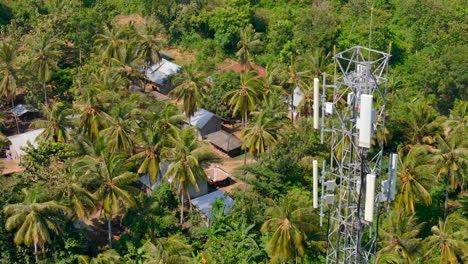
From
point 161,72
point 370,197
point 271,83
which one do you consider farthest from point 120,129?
point 370,197

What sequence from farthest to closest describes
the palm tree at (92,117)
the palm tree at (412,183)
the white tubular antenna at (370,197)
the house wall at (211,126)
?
the house wall at (211,126) < the palm tree at (92,117) < the palm tree at (412,183) < the white tubular antenna at (370,197)

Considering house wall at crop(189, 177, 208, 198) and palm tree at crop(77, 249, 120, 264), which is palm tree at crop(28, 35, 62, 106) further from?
palm tree at crop(77, 249, 120, 264)

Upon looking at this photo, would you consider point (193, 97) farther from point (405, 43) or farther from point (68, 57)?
point (405, 43)

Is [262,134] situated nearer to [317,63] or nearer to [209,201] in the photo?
[209,201]

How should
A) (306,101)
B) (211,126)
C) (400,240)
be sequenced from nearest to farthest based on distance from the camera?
(400,240), (306,101), (211,126)

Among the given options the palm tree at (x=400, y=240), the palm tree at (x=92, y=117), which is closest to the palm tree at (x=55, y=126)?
the palm tree at (x=92, y=117)

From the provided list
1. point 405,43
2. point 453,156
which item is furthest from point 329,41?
point 453,156

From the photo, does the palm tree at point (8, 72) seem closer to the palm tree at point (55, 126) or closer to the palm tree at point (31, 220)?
the palm tree at point (55, 126)
